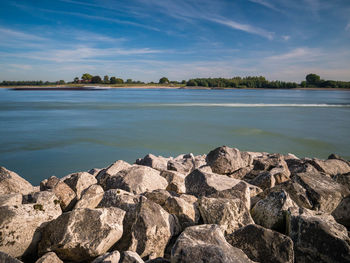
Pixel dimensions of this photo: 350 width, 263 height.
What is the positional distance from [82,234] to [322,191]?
3.31m

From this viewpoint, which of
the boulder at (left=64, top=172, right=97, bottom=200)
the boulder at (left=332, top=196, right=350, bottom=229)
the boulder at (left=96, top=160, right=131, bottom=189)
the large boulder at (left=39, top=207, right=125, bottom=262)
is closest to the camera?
the large boulder at (left=39, top=207, right=125, bottom=262)

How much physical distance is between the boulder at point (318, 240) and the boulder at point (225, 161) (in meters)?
2.71

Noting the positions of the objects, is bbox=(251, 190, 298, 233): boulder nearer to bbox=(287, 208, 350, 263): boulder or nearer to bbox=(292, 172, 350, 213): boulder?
bbox=(287, 208, 350, 263): boulder

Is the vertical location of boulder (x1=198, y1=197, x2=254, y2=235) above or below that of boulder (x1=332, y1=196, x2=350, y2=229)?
above

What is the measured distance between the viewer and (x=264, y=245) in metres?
2.56

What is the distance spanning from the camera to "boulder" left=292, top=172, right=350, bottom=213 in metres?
3.63

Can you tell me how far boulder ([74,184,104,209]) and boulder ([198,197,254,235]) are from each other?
1469 mm

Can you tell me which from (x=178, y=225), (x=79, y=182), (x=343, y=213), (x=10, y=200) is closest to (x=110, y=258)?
(x=178, y=225)

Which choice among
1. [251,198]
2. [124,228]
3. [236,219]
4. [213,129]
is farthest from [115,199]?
[213,129]

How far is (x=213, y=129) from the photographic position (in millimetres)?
18266

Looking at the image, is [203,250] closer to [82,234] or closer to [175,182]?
[82,234]

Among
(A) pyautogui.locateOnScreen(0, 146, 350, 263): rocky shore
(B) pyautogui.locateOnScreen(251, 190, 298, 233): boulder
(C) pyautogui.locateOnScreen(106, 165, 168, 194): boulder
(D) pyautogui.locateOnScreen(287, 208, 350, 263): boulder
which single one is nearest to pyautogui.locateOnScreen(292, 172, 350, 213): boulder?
(A) pyautogui.locateOnScreen(0, 146, 350, 263): rocky shore

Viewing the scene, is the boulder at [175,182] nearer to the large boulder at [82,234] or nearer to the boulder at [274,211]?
the boulder at [274,211]

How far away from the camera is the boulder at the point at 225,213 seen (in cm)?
300
